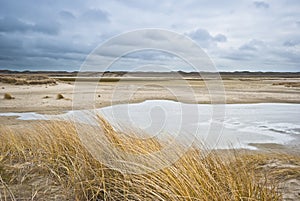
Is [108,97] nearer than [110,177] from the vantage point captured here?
No

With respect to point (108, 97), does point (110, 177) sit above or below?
above

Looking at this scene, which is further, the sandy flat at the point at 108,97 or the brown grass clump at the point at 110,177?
the sandy flat at the point at 108,97

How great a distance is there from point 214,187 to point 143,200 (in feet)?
2.13

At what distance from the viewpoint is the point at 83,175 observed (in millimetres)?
3131

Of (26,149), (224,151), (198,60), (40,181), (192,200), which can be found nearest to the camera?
(192,200)

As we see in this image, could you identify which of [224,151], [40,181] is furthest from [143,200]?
[224,151]

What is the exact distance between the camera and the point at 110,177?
293 cm

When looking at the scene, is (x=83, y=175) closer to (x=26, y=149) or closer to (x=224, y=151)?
(x=26, y=149)

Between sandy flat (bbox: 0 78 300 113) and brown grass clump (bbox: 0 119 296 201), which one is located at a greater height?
brown grass clump (bbox: 0 119 296 201)

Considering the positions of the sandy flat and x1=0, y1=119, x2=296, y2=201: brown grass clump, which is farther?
the sandy flat

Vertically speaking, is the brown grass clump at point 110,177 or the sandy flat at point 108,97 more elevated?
the brown grass clump at point 110,177

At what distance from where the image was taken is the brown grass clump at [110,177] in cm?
248

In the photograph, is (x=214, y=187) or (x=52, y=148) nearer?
(x=214, y=187)

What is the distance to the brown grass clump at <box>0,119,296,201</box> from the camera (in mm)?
2483
